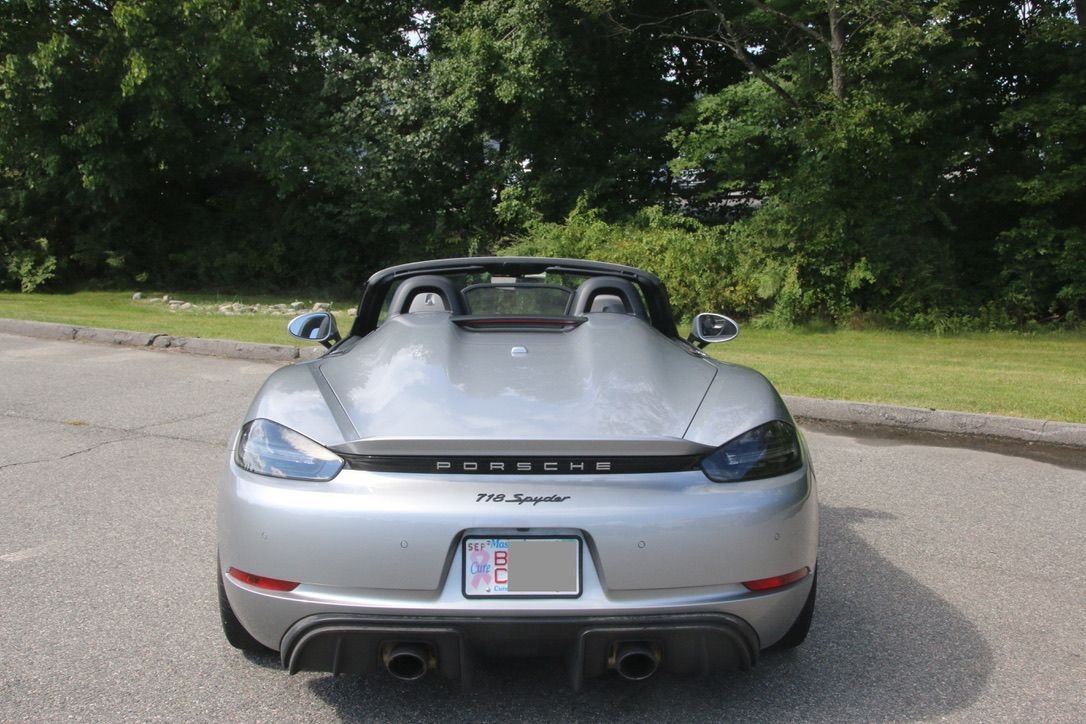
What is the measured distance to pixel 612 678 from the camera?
3031 mm

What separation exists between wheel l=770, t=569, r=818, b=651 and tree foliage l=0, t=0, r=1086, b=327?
12.5m

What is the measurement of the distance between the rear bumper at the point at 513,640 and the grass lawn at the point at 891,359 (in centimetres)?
612

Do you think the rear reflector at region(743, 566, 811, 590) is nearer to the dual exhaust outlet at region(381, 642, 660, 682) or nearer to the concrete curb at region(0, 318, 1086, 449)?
the dual exhaust outlet at region(381, 642, 660, 682)

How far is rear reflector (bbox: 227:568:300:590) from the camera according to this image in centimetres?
258

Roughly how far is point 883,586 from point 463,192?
19.6 m

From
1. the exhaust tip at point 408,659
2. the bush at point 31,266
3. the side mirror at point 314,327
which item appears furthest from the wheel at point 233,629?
the bush at point 31,266

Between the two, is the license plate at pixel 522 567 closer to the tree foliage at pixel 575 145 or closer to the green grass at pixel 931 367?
the green grass at pixel 931 367

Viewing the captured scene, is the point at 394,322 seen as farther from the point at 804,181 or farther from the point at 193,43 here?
the point at 193,43

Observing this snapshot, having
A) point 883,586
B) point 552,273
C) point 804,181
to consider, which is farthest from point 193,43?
point 883,586

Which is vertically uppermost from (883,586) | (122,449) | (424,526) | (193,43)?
(193,43)

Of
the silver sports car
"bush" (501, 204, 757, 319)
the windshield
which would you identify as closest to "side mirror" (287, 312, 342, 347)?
the windshield

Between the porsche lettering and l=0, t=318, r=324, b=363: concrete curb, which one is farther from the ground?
the porsche lettering

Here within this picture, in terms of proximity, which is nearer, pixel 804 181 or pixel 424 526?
pixel 424 526

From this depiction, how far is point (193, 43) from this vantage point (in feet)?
68.4
